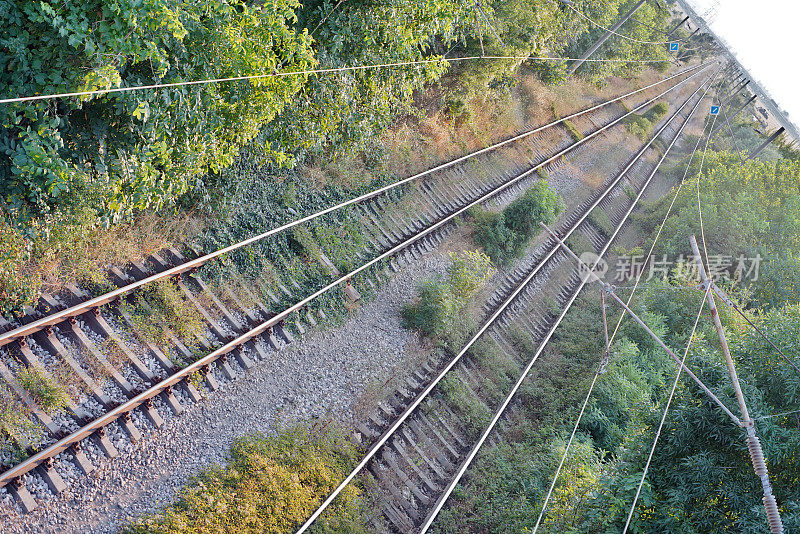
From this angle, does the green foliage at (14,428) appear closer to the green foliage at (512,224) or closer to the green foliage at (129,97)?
the green foliage at (129,97)

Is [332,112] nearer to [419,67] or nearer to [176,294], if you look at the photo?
[419,67]

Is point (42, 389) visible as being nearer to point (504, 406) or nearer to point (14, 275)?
point (14, 275)

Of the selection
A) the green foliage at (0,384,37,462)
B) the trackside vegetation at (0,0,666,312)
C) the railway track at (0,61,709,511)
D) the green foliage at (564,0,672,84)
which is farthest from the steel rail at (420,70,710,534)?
the green foliage at (564,0,672,84)

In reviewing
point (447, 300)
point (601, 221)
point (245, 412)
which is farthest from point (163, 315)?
point (601, 221)

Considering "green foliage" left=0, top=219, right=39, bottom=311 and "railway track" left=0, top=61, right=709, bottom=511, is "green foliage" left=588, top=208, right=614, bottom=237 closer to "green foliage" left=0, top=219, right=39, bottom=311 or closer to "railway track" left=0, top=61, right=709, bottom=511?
"railway track" left=0, top=61, right=709, bottom=511

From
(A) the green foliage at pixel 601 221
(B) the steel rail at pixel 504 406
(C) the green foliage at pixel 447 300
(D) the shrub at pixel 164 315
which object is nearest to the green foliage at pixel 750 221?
(A) the green foliage at pixel 601 221

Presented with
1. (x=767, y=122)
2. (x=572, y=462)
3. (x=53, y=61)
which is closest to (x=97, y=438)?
(x=53, y=61)

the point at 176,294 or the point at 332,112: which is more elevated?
the point at 332,112
